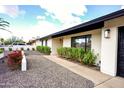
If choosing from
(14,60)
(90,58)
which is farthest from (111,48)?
(14,60)

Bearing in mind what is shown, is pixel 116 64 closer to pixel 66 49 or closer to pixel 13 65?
pixel 13 65

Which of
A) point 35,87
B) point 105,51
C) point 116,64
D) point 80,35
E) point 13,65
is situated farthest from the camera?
point 80,35

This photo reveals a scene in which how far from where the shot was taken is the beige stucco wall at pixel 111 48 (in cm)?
669

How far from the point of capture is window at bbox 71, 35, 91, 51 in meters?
10.9

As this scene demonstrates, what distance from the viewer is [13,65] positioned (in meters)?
8.22

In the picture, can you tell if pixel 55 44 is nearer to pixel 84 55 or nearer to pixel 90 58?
pixel 84 55

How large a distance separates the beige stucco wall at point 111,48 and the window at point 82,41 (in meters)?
3.32

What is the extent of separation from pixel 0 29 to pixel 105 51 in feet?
31.6

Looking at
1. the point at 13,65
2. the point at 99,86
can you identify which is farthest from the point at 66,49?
the point at 99,86

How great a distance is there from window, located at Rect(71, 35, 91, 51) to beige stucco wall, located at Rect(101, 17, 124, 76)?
131 inches

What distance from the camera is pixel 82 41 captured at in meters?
11.7

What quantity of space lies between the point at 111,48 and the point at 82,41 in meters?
4.83

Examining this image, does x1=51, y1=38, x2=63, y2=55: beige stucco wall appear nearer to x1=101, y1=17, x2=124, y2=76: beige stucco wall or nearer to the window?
the window

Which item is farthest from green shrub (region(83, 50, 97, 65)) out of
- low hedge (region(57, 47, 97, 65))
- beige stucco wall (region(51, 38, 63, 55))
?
beige stucco wall (region(51, 38, 63, 55))
